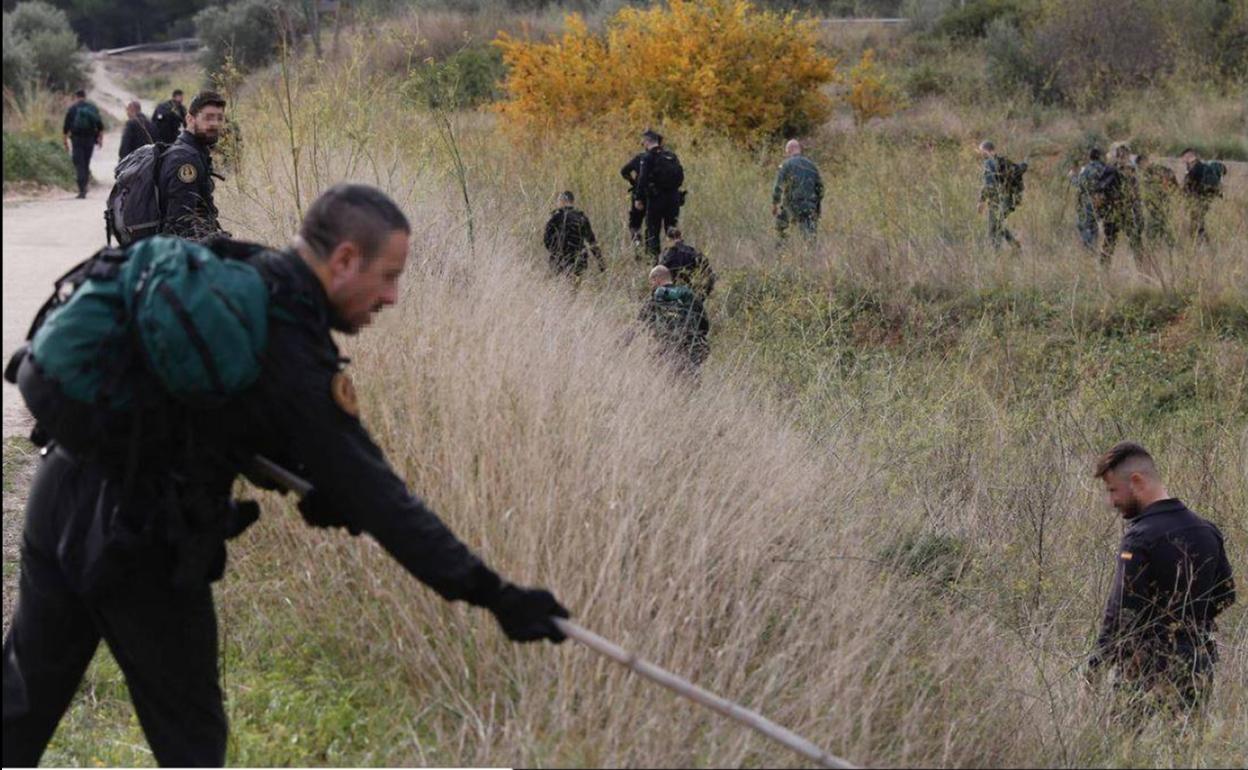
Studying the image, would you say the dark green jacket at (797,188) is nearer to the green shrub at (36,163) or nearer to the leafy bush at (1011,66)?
the green shrub at (36,163)

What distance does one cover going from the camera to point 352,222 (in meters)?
2.78

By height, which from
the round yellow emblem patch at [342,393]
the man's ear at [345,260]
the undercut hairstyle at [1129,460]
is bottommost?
the undercut hairstyle at [1129,460]

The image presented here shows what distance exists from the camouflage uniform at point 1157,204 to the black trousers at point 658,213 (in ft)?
16.4

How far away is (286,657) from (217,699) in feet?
3.71

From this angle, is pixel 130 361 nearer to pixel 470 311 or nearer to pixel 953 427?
pixel 470 311

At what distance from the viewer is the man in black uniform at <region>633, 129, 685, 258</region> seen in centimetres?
1422

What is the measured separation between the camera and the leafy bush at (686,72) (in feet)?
67.8

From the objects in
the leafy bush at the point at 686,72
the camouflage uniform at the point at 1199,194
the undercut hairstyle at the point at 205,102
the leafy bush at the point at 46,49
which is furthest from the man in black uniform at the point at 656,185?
the leafy bush at the point at 46,49

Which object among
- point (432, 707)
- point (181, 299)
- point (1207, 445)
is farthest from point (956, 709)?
point (1207, 445)

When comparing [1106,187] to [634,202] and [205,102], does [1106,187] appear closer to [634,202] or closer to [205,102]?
[634,202]

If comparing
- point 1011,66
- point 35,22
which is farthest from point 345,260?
point 1011,66

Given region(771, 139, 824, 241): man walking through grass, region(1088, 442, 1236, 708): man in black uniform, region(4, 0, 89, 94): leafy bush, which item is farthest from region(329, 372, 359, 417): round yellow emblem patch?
region(4, 0, 89, 94): leafy bush

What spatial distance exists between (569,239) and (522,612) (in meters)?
8.05

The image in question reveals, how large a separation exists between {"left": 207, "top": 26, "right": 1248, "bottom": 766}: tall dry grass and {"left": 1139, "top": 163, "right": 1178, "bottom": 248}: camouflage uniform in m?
6.23
